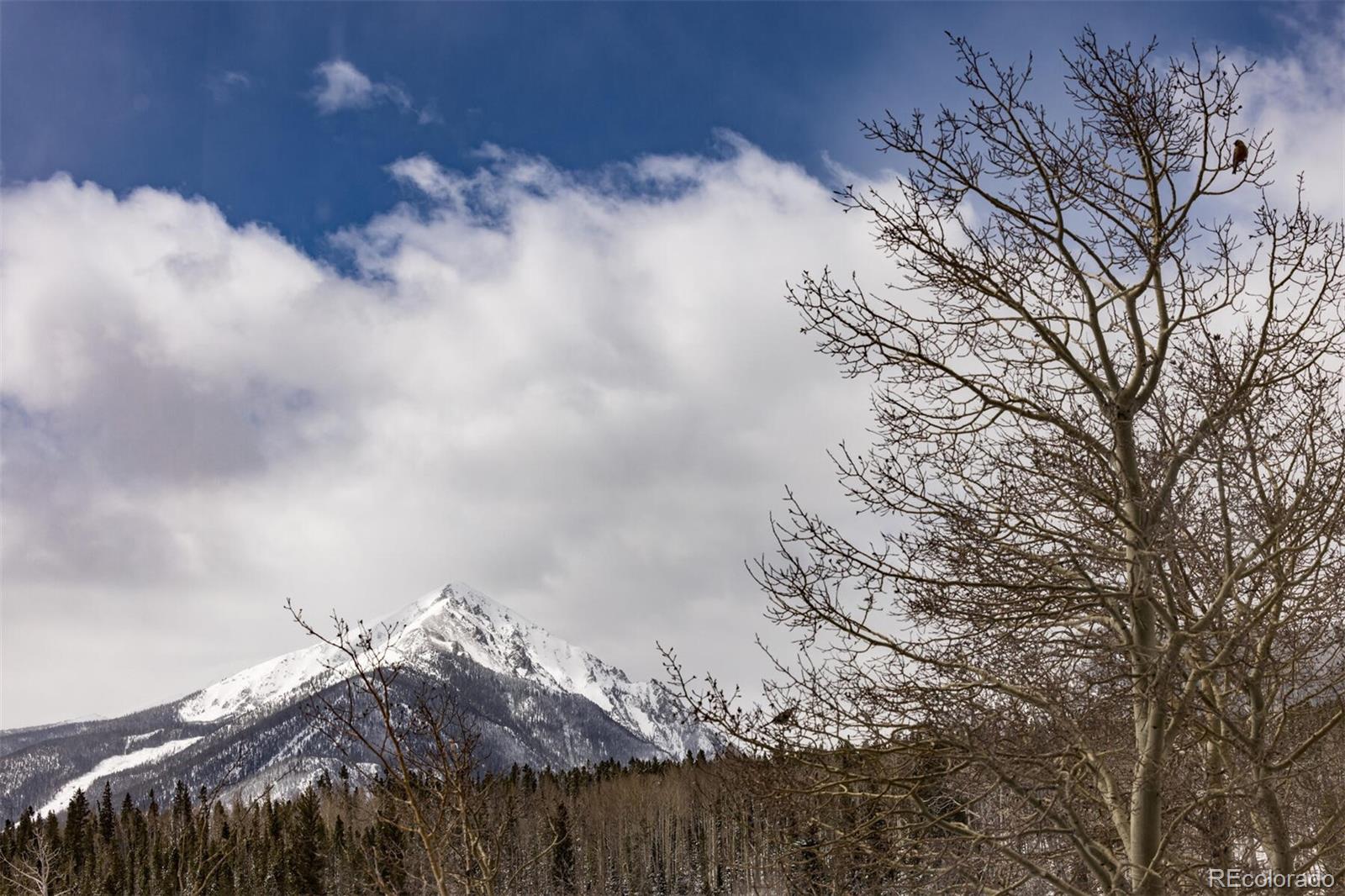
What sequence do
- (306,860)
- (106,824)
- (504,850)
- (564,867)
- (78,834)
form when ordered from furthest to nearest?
(106,824) < (78,834) < (306,860) < (564,867) < (504,850)

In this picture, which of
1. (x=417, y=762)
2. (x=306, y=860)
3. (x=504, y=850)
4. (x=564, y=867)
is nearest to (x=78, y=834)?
(x=306, y=860)

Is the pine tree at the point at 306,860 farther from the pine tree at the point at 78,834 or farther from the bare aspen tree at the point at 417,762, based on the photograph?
the bare aspen tree at the point at 417,762

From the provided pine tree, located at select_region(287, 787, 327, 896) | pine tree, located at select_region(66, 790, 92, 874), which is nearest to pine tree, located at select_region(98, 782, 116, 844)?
pine tree, located at select_region(66, 790, 92, 874)

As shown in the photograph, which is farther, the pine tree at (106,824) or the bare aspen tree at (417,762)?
the pine tree at (106,824)

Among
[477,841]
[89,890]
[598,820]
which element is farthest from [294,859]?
[477,841]

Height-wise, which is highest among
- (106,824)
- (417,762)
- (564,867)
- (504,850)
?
(417,762)

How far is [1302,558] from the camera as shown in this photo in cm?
583

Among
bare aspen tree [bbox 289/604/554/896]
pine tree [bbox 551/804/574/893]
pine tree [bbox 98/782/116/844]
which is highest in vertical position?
bare aspen tree [bbox 289/604/554/896]

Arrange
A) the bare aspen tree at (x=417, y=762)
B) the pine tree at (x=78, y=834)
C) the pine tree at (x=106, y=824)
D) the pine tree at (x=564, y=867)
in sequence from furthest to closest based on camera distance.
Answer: the pine tree at (x=106, y=824), the pine tree at (x=78, y=834), the pine tree at (x=564, y=867), the bare aspen tree at (x=417, y=762)

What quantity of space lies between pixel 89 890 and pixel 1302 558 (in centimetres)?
6855

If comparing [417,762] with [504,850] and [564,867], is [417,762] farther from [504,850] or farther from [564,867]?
[564,867]

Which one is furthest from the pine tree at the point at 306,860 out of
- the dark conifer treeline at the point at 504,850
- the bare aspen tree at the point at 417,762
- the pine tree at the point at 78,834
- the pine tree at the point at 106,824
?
the bare aspen tree at the point at 417,762

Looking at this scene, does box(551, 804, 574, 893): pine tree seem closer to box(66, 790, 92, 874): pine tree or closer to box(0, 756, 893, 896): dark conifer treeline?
box(0, 756, 893, 896): dark conifer treeline

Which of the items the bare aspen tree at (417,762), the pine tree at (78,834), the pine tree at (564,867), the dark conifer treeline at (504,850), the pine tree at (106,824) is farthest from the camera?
the pine tree at (106,824)
